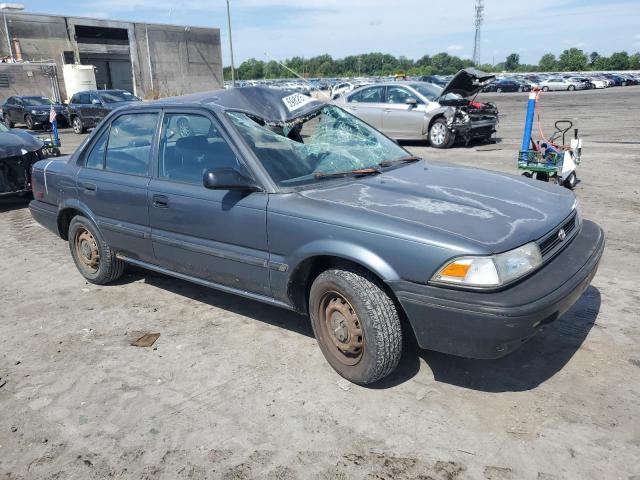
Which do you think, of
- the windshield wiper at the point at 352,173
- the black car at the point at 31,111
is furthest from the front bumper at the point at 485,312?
the black car at the point at 31,111

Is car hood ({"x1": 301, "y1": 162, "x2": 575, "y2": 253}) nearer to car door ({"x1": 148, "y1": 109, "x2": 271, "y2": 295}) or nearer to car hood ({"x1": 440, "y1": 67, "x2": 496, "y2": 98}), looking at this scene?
car door ({"x1": 148, "y1": 109, "x2": 271, "y2": 295})

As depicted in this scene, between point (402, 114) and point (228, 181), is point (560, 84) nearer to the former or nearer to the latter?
point (402, 114)

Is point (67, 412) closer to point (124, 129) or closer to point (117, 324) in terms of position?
point (117, 324)

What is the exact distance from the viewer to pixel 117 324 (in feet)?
14.0

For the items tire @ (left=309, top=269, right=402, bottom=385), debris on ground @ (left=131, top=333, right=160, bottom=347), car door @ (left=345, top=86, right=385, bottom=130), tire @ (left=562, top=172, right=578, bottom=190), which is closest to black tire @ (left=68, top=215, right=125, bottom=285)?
debris on ground @ (left=131, top=333, right=160, bottom=347)

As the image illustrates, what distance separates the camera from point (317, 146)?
13.0 ft

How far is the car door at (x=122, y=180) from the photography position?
167 inches

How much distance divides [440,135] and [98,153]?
967 cm

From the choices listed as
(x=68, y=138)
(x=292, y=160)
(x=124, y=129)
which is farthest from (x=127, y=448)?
(x=68, y=138)

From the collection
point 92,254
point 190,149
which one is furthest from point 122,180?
point 92,254

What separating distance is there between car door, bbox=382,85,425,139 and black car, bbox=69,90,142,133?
33.4 ft

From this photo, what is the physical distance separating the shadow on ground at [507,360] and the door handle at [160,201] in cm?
106

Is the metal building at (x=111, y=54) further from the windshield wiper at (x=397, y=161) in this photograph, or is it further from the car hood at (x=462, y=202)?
the car hood at (x=462, y=202)

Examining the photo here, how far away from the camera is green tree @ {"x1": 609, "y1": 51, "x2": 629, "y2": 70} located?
81.8m
